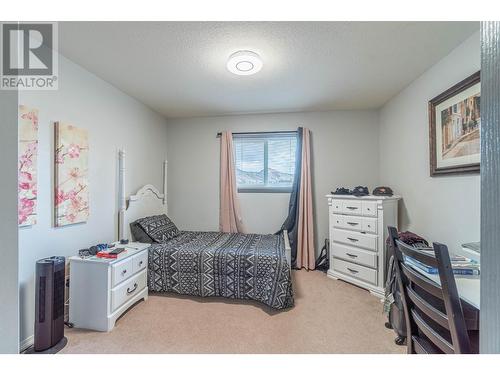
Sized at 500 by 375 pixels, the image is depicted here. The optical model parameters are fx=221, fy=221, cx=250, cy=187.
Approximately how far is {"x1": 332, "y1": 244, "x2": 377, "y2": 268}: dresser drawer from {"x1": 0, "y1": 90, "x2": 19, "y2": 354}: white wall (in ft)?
9.24

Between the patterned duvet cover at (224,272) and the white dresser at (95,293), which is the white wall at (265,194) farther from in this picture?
the white dresser at (95,293)

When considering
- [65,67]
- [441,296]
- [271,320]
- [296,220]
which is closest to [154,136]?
[65,67]

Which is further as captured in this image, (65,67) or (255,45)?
(65,67)

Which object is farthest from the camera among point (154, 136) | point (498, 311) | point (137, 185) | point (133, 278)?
point (154, 136)

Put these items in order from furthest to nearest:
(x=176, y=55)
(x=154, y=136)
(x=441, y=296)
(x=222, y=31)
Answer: (x=154, y=136) < (x=176, y=55) < (x=222, y=31) < (x=441, y=296)

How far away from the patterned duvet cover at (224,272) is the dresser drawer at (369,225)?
3.31 feet

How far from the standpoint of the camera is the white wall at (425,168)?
1.69 m

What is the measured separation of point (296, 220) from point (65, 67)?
314 cm

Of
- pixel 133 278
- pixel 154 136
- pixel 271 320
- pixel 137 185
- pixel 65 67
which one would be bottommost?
pixel 271 320

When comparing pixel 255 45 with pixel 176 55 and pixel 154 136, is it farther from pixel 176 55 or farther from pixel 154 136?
pixel 154 136

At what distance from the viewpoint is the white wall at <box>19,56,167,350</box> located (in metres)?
1.69

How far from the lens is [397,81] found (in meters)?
2.41

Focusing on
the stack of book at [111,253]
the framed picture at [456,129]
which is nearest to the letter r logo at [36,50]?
the stack of book at [111,253]

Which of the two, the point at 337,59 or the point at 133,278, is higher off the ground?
the point at 337,59
